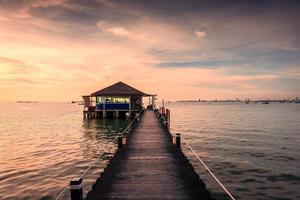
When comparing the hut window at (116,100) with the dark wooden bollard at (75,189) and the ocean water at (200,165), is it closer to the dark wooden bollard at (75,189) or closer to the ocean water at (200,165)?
the ocean water at (200,165)

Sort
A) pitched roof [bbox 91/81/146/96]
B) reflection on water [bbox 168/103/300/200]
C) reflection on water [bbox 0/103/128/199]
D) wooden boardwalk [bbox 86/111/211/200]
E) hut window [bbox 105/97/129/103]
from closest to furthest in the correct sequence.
→ wooden boardwalk [bbox 86/111/211/200] → reflection on water [bbox 168/103/300/200] → reflection on water [bbox 0/103/128/199] → pitched roof [bbox 91/81/146/96] → hut window [bbox 105/97/129/103]

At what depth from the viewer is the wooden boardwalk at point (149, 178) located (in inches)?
370

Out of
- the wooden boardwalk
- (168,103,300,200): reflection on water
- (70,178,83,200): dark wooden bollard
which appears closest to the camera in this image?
(70,178,83,200): dark wooden bollard

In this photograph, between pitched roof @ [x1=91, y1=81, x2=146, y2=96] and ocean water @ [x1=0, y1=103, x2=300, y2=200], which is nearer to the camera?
ocean water @ [x1=0, y1=103, x2=300, y2=200]

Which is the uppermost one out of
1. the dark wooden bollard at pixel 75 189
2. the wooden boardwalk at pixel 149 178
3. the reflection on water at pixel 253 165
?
the dark wooden bollard at pixel 75 189

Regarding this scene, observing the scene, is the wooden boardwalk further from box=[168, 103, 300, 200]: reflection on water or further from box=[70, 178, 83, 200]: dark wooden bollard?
box=[168, 103, 300, 200]: reflection on water

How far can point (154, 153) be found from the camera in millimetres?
16250

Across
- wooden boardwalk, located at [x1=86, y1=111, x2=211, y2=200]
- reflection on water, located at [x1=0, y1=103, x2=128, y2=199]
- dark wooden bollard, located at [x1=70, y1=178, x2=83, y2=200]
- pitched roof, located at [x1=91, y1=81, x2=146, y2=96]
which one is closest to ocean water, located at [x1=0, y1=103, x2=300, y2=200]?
reflection on water, located at [x1=0, y1=103, x2=128, y2=199]

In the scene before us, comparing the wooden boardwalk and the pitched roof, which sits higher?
the pitched roof

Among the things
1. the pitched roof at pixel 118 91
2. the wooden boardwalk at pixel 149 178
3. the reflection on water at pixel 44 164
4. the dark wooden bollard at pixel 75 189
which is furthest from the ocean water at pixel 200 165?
the pitched roof at pixel 118 91

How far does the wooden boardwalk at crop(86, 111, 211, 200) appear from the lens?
9391mm

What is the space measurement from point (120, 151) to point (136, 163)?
3232 mm

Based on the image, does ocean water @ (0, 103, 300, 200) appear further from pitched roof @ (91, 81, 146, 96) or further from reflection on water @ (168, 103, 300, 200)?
pitched roof @ (91, 81, 146, 96)

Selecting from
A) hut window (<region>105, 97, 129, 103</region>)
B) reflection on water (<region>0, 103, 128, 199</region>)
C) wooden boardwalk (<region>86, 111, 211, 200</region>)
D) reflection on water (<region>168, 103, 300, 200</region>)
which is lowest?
reflection on water (<region>168, 103, 300, 200</region>)
